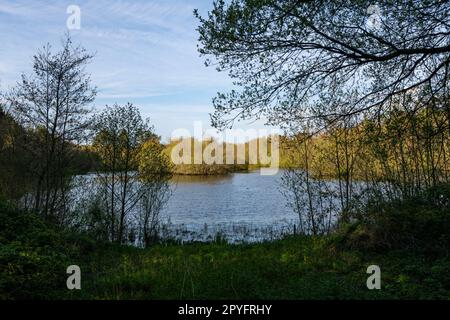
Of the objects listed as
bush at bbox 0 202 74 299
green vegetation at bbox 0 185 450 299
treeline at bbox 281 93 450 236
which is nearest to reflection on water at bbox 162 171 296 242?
treeline at bbox 281 93 450 236

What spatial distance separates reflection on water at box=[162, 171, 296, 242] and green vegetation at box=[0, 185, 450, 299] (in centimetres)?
717

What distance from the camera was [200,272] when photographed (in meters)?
7.55

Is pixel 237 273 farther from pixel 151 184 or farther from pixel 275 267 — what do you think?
pixel 151 184

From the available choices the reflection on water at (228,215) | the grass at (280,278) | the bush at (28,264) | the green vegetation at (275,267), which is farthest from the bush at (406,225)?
the bush at (28,264)

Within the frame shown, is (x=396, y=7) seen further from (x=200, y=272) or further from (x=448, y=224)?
(x=200, y=272)

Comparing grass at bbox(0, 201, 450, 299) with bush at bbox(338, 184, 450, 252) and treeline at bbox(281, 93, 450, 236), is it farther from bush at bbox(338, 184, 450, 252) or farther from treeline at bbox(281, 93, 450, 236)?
treeline at bbox(281, 93, 450, 236)

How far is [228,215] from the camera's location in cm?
2386

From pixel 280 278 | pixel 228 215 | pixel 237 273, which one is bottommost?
pixel 280 278

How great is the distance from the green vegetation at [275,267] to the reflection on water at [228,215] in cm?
717

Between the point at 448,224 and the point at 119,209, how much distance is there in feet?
45.6

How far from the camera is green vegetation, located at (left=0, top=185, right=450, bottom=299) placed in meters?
6.23

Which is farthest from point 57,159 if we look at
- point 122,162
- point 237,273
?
point 237,273

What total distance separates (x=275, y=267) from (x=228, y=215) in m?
15.8
